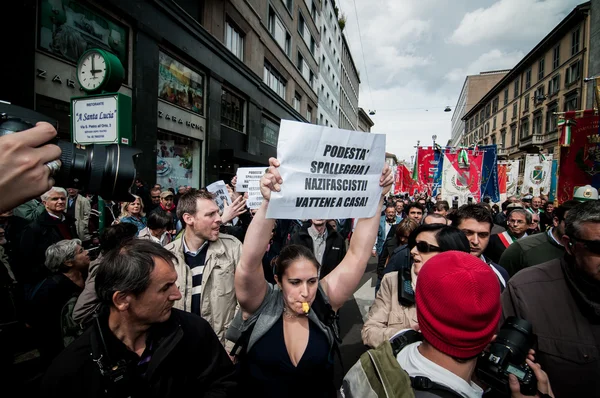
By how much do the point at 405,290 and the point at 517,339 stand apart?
982mm

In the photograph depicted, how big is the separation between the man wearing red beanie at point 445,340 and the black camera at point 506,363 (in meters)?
0.15

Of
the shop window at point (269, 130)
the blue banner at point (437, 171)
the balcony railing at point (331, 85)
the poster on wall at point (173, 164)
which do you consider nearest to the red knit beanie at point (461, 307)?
the poster on wall at point (173, 164)

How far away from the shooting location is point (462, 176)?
346 inches

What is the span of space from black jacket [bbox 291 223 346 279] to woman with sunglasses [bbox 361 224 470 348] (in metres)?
2.21

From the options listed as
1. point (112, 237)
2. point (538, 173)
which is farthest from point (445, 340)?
point (538, 173)

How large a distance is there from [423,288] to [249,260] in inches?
36.0

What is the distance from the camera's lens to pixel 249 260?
5.73 feet

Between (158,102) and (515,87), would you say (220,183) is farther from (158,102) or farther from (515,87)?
(515,87)

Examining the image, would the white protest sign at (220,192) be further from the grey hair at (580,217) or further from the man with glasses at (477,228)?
the grey hair at (580,217)

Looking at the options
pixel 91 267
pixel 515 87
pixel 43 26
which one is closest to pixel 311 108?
pixel 43 26

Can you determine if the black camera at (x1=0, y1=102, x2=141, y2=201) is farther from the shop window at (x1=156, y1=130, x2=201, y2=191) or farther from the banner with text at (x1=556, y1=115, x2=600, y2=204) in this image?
the shop window at (x1=156, y1=130, x2=201, y2=191)

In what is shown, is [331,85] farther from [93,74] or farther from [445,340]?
[445,340]

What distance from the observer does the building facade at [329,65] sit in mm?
31875

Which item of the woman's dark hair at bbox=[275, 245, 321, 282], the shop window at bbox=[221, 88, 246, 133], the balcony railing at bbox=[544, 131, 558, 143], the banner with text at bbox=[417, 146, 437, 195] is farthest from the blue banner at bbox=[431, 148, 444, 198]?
the balcony railing at bbox=[544, 131, 558, 143]
